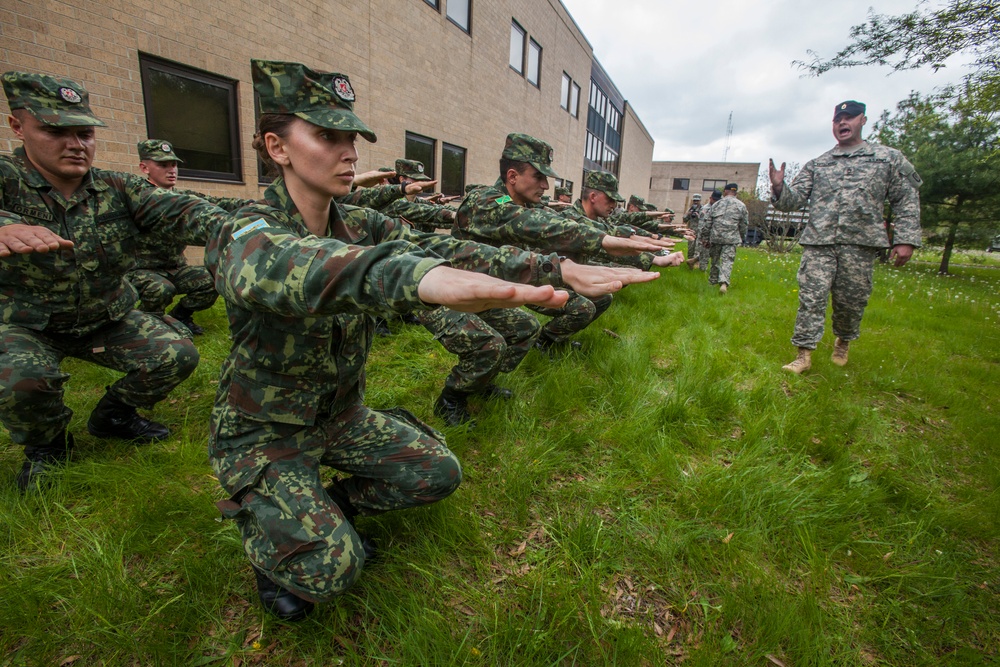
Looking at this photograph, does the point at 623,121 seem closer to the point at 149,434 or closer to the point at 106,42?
the point at 106,42

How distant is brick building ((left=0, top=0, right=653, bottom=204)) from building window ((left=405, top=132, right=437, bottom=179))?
0.14ft

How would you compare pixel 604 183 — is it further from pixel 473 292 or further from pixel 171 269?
pixel 473 292

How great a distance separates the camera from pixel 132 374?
104 inches

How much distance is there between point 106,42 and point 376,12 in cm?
529

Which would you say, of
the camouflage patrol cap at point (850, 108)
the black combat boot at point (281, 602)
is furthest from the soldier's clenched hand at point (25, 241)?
the camouflage patrol cap at point (850, 108)

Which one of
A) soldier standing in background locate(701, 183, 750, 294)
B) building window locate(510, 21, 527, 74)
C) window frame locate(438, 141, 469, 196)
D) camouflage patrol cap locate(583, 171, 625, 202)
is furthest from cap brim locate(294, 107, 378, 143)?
building window locate(510, 21, 527, 74)

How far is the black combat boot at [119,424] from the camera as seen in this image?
8.77 feet

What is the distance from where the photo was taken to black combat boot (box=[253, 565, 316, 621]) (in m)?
1.63

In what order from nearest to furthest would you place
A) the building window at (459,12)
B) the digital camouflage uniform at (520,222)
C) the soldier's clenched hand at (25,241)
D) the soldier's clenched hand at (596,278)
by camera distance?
the soldier's clenched hand at (596,278) < the soldier's clenched hand at (25,241) < the digital camouflage uniform at (520,222) < the building window at (459,12)

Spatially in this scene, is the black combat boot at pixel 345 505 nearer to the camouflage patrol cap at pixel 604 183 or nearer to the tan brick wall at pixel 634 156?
the camouflage patrol cap at pixel 604 183

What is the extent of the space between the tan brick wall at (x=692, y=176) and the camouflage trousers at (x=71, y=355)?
52.1 m

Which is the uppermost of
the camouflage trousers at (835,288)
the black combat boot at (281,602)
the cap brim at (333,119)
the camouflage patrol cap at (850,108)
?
the camouflage patrol cap at (850,108)

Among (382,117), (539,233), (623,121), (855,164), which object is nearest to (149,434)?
(539,233)

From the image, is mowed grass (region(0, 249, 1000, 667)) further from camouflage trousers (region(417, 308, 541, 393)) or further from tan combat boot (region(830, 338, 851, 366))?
tan combat boot (region(830, 338, 851, 366))
